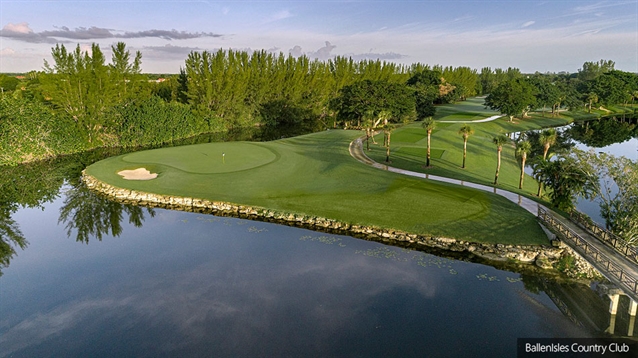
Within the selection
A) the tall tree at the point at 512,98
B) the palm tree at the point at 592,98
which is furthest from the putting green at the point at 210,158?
the palm tree at the point at 592,98

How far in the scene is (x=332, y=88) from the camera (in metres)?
120

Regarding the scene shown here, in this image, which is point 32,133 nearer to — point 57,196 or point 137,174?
point 57,196

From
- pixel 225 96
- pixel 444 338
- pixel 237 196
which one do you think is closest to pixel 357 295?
pixel 444 338

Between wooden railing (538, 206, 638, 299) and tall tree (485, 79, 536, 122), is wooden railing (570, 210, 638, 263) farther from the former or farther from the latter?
tall tree (485, 79, 536, 122)

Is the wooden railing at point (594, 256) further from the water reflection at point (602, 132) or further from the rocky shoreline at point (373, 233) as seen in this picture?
the water reflection at point (602, 132)

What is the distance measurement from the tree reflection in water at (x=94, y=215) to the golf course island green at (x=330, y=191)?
9.26ft

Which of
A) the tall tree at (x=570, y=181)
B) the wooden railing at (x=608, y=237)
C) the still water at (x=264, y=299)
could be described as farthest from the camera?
the tall tree at (x=570, y=181)

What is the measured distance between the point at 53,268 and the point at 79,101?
155ft

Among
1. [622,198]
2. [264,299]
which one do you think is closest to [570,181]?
[622,198]

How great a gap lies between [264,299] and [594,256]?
19511 millimetres

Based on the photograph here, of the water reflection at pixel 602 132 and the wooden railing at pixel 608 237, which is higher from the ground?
the water reflection at pixel 602 132

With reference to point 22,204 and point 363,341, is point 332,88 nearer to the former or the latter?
point 22,204

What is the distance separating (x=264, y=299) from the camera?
→ 20422mm

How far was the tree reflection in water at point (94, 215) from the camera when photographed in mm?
30280
